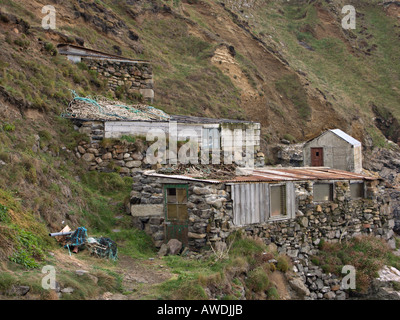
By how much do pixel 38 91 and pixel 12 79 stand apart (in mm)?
916

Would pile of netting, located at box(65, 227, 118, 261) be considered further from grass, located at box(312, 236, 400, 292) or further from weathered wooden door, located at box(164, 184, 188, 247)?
grass, located at box(312, 236, 400, 292)

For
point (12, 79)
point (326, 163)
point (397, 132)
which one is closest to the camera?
point (12, 79)

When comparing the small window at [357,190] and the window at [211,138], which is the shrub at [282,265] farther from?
the window at [211,138]

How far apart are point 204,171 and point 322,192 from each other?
4390 mm

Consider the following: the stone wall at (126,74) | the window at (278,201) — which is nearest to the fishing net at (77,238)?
the window at (278,201)

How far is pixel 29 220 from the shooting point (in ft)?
28.8

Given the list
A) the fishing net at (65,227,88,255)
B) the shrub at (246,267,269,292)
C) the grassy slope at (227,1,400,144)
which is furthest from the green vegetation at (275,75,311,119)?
the fishing net at (65,227,88,255)

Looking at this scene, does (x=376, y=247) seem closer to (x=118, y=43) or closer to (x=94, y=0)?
(x=118, y=43)

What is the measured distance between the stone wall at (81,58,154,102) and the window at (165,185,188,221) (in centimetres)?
946

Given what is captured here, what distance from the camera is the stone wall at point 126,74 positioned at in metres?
19.0

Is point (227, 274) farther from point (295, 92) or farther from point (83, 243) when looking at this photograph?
point (295, 92)

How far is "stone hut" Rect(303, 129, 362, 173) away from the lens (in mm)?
19094

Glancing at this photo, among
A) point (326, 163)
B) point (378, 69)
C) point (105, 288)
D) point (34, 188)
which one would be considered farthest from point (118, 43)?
point (378, 69)

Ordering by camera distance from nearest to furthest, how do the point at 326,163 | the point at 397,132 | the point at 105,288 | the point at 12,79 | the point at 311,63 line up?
the point at 105,288 → the point at 12,79 → the point at 326,163 → the point at 397,132 → the point at 311,63
